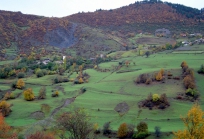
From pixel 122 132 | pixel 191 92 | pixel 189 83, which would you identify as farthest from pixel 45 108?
pixel 189 83

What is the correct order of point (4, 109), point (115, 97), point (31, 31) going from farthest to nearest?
point (31, 31) → point (115, 97) → point (4, 109)

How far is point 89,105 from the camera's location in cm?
Result: 6644

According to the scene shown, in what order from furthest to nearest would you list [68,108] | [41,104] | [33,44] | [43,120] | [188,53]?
[33,44]
[188,53]
[41,104]
[68,108]
[43,120]

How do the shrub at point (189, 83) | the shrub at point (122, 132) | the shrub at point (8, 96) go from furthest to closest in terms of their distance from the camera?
1. the shrub at point (8, 96)
2. the shrub at point (189, 83)
3. the shrub at point (122, 132)

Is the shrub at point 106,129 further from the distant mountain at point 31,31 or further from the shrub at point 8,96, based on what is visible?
the distant mountain at point 31,31

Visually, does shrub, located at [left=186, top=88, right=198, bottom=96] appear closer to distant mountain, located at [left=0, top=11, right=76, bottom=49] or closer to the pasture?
the pasture

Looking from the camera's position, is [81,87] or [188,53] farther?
[188,53]

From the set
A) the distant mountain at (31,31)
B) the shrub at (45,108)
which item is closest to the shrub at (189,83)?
the shrub at (45,108)

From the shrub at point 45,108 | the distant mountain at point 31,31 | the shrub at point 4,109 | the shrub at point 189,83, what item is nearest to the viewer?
the shrub at point 4,109

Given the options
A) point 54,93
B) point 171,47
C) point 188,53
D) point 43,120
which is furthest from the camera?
point 171,47

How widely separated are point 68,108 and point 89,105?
6332 millimetres

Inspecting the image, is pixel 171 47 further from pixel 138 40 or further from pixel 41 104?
pixel 41 104

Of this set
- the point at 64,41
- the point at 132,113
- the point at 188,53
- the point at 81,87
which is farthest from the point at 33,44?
the point at 132,113

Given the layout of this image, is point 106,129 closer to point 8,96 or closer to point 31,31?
point 8,96
